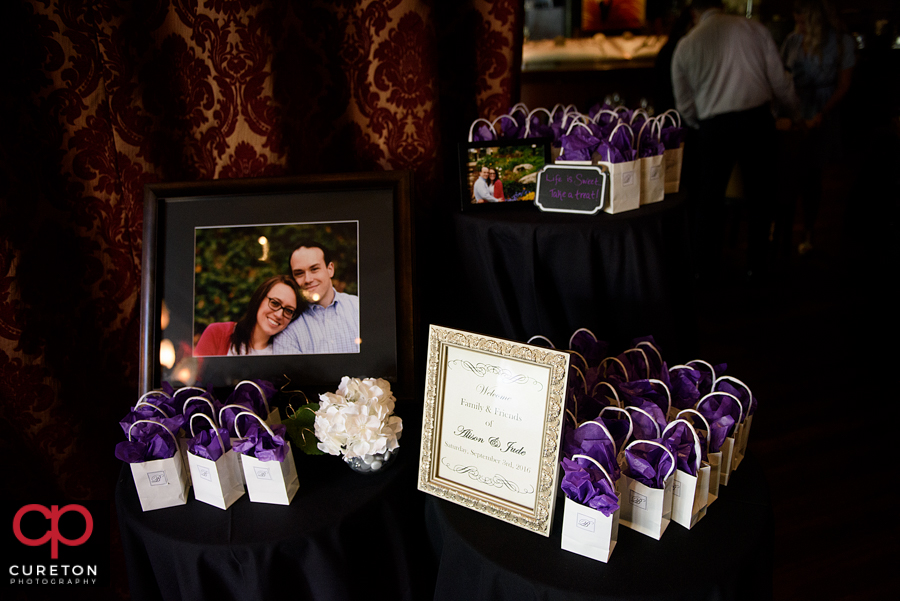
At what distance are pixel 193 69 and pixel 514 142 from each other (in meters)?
0.79

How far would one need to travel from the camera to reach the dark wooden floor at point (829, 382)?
5.81ft

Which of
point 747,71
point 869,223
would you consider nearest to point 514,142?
point 747,71

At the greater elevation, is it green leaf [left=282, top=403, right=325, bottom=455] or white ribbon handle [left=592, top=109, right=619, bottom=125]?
white ribbon handle [left=592, top=109, right=619, bottom=125]

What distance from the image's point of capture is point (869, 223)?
12.9 ft

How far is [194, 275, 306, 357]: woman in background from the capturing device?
52.1 inches

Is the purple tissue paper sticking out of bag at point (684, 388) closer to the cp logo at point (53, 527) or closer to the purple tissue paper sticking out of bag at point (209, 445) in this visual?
the purple tissue paper sticking out of bag at point (209, 445)

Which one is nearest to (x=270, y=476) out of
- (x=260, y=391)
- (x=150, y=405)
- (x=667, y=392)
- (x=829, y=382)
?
(x=260, y=391)

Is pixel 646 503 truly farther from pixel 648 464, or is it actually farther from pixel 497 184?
pixel 497 184

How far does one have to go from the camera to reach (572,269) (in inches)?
55.4

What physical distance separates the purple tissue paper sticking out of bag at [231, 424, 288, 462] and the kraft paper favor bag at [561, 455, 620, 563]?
50 centimetres

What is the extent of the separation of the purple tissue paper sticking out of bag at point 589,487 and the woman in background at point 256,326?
72 cm

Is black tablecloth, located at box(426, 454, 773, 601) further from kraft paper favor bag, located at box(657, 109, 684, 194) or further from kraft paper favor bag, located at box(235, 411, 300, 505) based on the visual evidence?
kraft paper favor bag, located at box(657, 109, 684, 194)

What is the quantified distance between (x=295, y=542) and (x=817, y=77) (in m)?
4.37
